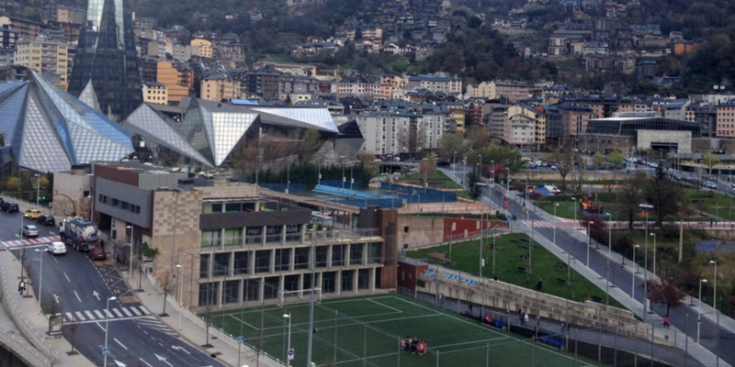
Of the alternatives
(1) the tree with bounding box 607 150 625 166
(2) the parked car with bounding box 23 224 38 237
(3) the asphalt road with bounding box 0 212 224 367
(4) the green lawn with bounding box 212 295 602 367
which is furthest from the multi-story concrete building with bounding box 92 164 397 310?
(1) the tree with bounding box 607 150 625 166

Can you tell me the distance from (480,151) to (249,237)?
34.7 m

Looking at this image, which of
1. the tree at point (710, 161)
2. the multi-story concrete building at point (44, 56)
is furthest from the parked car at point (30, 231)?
the multi-story concrete building at point (44, 56)

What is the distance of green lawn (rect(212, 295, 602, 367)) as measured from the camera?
23.2 meters

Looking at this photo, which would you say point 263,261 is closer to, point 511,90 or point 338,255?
point 338,255

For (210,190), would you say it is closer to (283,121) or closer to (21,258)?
(21,258)

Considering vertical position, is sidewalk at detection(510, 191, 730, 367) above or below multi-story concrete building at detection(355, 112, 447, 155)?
below

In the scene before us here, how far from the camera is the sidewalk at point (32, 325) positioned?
20609 mm

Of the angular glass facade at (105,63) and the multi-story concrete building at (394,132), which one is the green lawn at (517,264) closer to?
the angular glass facade at (105,63)

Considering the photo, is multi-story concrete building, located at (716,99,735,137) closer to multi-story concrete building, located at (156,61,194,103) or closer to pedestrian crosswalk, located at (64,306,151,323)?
multi-story concrete building, located at (156,61,194,103)

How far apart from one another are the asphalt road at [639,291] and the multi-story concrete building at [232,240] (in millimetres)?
7181

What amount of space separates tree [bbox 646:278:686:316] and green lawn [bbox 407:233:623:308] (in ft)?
5.49

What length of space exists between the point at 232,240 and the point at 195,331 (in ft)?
22.3

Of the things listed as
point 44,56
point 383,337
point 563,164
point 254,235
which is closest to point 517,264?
point 254,235

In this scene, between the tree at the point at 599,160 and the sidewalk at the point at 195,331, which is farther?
the tree at the point at 599,160
